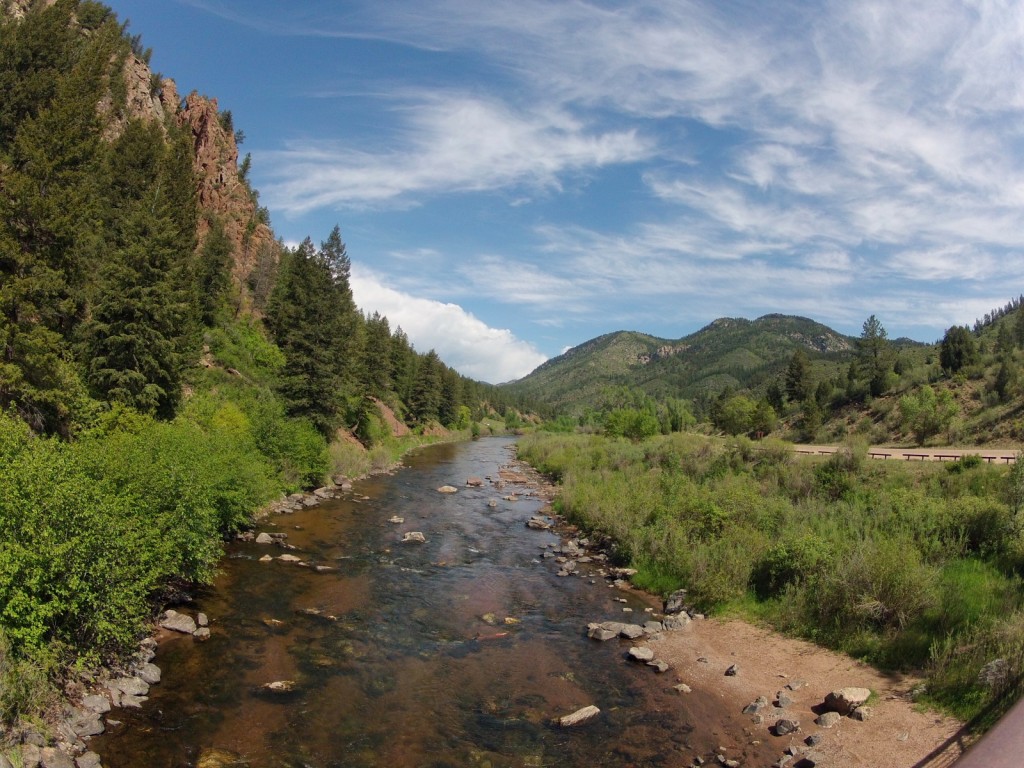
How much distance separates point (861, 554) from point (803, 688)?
15.2 ft

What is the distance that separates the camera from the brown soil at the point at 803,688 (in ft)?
36.1

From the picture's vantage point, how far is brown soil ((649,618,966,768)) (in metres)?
11.0

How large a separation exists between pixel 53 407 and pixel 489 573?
18.1 metres

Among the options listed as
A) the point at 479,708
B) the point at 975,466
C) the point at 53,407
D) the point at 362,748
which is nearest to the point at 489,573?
the point at 479,708

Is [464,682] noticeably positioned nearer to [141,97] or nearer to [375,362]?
[375,362]

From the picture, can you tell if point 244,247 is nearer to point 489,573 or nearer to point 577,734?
point 489,573

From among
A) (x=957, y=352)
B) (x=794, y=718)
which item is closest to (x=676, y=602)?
(x=794, y=718)

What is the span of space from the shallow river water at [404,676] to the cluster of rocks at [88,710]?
0.91 ft

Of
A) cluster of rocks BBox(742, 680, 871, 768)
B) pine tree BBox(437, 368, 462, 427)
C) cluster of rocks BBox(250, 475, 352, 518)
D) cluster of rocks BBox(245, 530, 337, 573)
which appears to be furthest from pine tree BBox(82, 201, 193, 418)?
pine tree BBox(437, 368, 462, 427)

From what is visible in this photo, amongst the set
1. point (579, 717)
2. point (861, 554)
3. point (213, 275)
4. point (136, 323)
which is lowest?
point (579, 717)

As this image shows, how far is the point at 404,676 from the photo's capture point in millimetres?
14078

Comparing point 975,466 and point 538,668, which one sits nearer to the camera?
point 538,668

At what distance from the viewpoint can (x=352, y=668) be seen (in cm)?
1420

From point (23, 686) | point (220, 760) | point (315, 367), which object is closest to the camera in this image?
point (23, 686)
